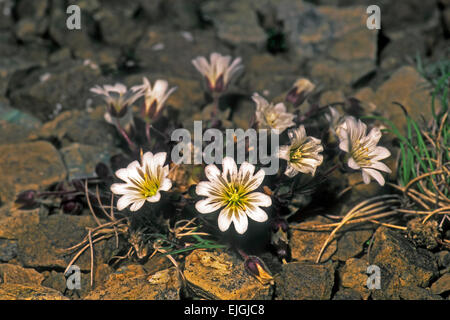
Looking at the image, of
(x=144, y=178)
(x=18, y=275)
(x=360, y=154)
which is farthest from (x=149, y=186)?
(x=360, y=154)

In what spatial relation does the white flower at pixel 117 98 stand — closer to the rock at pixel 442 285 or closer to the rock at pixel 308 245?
the rock at pixel 308 245

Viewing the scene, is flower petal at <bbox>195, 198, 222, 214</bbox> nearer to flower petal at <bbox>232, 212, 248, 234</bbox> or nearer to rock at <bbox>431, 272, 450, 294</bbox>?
flower petal at <bbox>232, 212, 248, 234</bbox>

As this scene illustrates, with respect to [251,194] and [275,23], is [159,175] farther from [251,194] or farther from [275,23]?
[275,23]

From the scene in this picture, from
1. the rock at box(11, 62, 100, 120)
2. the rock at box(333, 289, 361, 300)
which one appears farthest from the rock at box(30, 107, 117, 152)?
the rock at box(333, 289, 361, 300)

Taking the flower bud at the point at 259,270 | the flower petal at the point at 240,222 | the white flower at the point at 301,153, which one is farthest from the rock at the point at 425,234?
the flower petal at the point at 240,222

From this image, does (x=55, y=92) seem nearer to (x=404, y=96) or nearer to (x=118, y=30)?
(x=118, y=30)

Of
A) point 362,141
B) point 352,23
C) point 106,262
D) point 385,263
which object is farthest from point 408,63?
point 106,262
